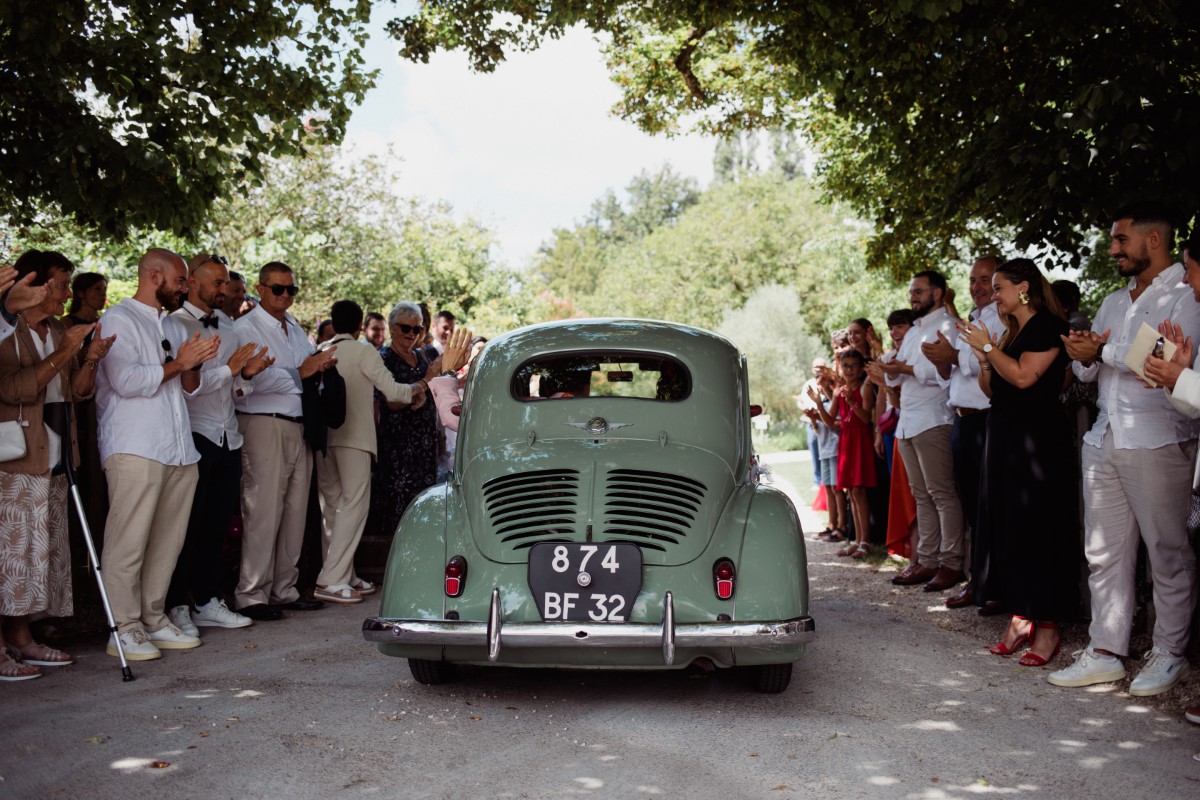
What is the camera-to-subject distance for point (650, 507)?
6156 mm

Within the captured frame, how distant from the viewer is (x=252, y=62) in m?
11.6

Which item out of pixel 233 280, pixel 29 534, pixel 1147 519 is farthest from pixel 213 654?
pixel 1147 519

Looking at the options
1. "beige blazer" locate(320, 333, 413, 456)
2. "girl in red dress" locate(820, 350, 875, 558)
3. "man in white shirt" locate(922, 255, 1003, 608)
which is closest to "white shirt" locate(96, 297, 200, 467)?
"beige blazer" locate(320, 333, 413, 456)

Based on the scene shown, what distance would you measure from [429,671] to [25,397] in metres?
2.81

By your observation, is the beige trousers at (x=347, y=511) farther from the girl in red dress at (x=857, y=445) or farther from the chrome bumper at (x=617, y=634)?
the girl in red dress at (x=857, y=445)

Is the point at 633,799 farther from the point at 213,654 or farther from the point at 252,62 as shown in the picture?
the point at 252,62

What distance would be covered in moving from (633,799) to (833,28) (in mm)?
8347

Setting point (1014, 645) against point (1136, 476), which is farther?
point (1014, 645)

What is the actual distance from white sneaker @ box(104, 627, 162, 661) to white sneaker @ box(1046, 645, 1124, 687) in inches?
209

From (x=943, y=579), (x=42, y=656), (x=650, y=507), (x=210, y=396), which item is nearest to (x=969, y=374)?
(x=943, y=579)

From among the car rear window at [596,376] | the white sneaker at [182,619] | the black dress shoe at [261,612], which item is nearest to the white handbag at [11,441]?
the white sneaker at [182,619]

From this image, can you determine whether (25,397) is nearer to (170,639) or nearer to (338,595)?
(170,639)

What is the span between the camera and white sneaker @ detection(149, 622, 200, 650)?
24.3 ft

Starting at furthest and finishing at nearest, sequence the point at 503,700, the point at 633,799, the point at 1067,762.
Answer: the point at 503,700
the point at 1067,762
the point at 633,799
